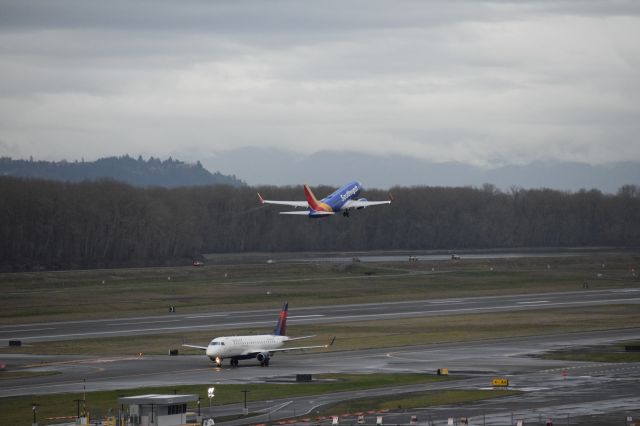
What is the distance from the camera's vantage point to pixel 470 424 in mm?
65625

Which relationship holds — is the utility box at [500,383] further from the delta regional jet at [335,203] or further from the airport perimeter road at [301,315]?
the delta regional jet at [335,203]

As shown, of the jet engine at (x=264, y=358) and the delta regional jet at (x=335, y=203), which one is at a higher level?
the delta regional jet at (x=335, y=203)

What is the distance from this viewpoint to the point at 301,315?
142750 millimetres

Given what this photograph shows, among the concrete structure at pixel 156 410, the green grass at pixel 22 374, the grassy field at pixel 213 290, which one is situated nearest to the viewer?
the concrete structure at pixel 156 410

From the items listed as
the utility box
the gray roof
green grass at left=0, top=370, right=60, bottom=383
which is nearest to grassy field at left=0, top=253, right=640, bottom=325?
green grass at left=0, top=370, right=60, bottom=383

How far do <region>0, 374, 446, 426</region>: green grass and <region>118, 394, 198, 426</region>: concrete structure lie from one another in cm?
807

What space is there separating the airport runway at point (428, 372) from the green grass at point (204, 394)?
7.78 ft

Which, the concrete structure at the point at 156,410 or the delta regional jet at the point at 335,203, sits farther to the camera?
the delta regional jet at the point at 335,203

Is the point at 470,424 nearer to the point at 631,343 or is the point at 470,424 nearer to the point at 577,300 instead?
the point at 631,343

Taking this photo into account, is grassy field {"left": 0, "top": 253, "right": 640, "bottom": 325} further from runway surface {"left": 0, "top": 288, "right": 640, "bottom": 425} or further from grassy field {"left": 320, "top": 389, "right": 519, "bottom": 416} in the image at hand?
grassy field {"left": 320, "top": 389, "right": 519, "bottom": 416}

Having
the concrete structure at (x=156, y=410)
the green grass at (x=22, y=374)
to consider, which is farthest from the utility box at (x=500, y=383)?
the green grass at (x=22, y=374)

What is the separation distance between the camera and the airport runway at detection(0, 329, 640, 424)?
73688mm

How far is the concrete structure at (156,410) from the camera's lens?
211 feet

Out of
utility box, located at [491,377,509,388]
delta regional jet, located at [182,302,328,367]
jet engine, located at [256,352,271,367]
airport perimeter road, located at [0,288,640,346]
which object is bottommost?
utility box, located at [491,377,509,388]
